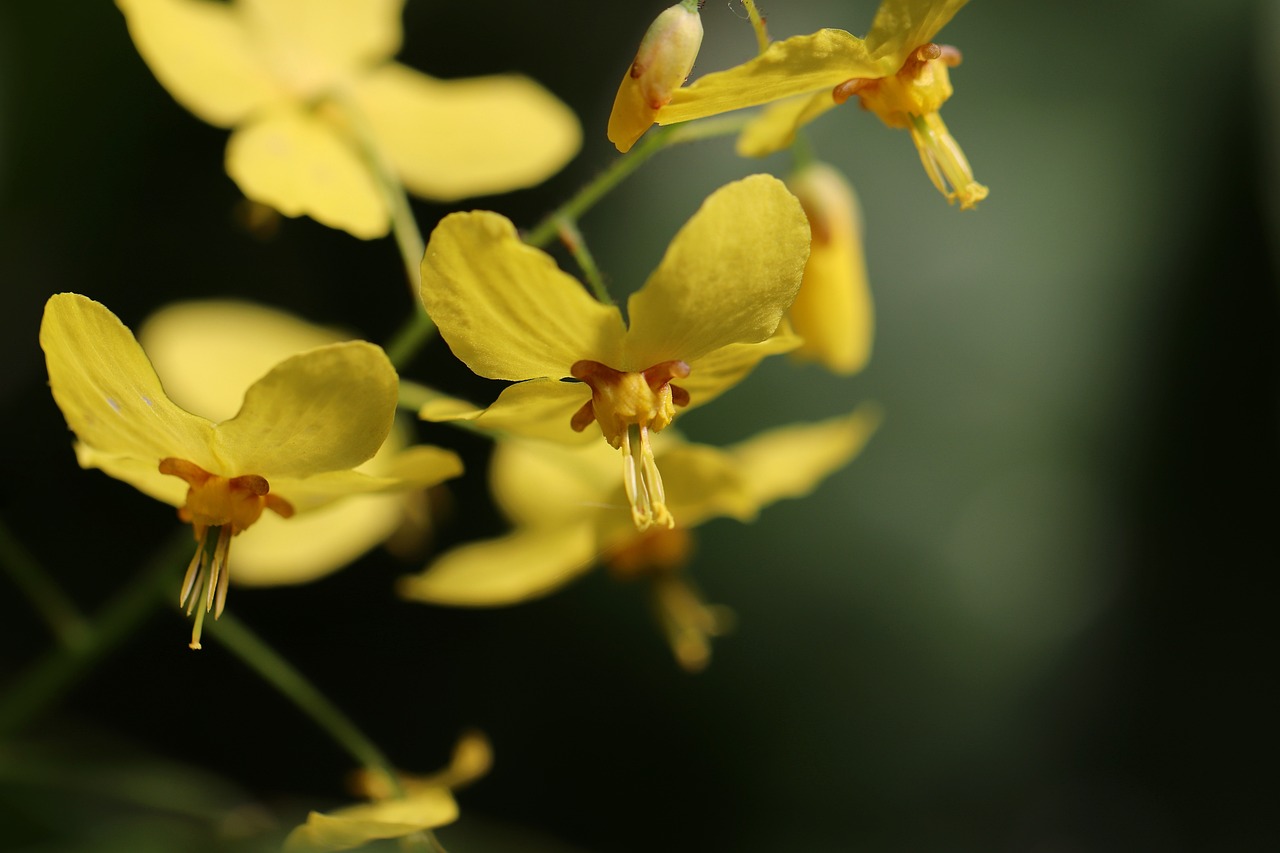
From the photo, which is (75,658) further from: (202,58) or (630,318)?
(630,318)

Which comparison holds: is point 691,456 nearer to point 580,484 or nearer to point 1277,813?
point 580,484

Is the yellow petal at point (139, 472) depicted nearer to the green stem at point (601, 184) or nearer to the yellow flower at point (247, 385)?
the green stem at point (601, 184)

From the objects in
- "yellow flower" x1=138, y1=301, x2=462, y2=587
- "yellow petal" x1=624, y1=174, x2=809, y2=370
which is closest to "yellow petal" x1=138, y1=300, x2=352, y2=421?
"yellow flower" x1=138, y1=301, x2=462, y2=587

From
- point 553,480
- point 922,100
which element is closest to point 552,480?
point 553,480

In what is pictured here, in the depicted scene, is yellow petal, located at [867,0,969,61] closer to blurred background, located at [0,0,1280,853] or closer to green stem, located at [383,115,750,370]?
green stem, located at [383,115,750,370]

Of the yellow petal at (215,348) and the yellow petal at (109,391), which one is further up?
the yellow petal at (215,348)

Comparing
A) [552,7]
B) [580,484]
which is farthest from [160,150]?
[580,484]

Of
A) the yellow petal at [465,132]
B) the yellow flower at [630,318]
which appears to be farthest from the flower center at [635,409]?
the yellow petal at [465,132]
